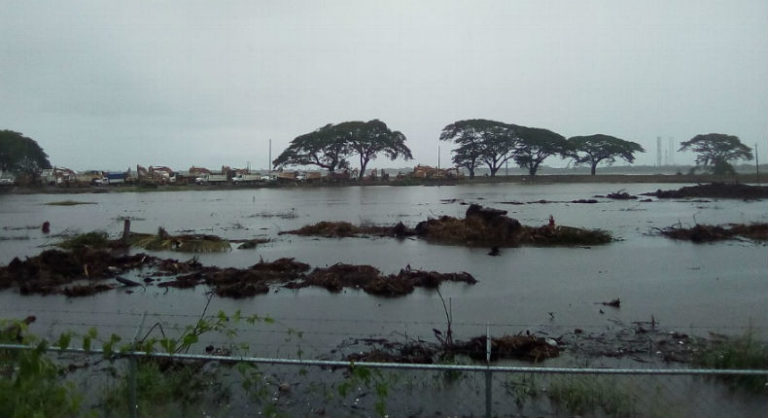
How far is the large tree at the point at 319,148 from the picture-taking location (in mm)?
76625

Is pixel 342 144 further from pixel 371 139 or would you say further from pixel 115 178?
pixel 115 178

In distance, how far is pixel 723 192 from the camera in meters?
39.7

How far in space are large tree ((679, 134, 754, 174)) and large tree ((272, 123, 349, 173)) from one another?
164ft

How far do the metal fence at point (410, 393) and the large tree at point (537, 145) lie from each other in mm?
76547

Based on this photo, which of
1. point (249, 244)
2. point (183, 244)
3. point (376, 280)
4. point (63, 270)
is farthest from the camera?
point (249, 244)

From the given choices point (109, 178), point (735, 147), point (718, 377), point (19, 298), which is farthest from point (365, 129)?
point (718, 377)

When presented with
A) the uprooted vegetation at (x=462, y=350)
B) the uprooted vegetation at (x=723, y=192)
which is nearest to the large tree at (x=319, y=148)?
the uprooted vegetation at (x=723, y=192)

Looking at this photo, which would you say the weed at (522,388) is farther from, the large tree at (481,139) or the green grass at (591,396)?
the large tree at (481,139)

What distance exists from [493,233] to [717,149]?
7257cm

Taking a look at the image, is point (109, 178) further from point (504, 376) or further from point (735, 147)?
point (735, 147)

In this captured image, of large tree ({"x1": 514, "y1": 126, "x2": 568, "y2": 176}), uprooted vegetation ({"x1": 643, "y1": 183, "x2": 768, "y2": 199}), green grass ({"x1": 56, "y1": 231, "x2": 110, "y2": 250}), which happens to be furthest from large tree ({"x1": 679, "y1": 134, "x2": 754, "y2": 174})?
green grass ({"x1": 56, "y1": 231, "x2": 110, "y2": 250})

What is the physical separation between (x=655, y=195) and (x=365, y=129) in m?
43.1

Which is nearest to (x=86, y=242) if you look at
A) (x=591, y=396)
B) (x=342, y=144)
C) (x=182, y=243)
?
(x=182, y=243)

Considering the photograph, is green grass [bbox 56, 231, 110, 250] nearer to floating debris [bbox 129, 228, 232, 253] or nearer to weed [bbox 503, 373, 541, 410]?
floating debris [bbox 129, 228, 232, 253]
